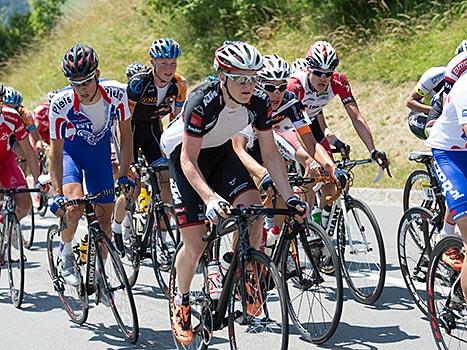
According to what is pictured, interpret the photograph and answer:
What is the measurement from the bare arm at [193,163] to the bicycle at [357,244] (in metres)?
1.99

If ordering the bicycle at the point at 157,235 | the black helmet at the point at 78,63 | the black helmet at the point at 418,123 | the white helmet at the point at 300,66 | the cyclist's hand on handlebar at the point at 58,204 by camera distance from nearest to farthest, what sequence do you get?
the cyclist's hand on handlebar at the point at 58,204
the black helmet at the point at 78,63
the bicycle at the point at 157,235
the white helmet at the point at 300,66
the black helmet at the point at 418,123

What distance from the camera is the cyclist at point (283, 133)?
7355 millimetres

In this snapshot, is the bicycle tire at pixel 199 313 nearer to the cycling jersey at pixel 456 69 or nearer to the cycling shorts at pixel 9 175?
the cycling jersey at pixel 456 69

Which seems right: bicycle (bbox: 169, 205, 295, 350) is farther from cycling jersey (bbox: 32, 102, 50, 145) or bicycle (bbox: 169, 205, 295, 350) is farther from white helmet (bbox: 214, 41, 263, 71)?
cycling jersey (bbox: 32, 102, 50, 145)

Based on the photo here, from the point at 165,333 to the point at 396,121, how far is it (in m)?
10.1

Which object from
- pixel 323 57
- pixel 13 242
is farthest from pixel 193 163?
pixel 13 242

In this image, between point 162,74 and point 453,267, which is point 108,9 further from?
point 453,267

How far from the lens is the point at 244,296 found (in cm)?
575

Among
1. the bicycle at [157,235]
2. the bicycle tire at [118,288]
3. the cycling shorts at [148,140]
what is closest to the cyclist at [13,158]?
the cycling shorts at [148,140]

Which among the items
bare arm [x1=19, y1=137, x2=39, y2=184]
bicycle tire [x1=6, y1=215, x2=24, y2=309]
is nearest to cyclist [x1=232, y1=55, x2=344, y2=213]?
bare arm [x1=19, y1=137, x2=39, y2=184]

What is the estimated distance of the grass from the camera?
16.3 meters

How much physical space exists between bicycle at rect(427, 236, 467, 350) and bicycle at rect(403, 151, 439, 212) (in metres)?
1.56

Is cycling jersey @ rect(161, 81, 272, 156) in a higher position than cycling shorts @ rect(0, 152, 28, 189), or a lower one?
higher

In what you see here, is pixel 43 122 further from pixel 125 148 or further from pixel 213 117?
pixel 213 117
